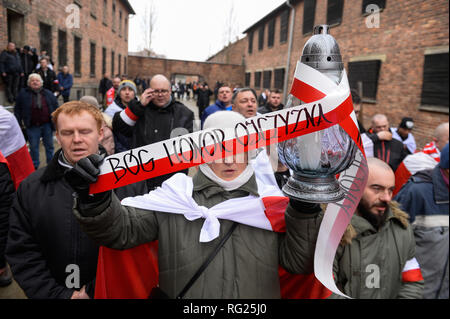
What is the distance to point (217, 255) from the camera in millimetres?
1551

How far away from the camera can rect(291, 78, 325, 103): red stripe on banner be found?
2.64ft

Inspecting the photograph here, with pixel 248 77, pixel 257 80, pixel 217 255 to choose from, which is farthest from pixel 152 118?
pixel 248 77

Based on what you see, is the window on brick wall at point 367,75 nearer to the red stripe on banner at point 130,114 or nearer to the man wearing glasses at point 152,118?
the man wearing glasses at point 152,118

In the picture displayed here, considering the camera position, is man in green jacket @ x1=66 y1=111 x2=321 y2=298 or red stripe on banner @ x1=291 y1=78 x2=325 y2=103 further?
man in green jacket @ x1=66 y1=111 x2=321 y2=298

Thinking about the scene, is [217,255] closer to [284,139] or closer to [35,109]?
[284,139]

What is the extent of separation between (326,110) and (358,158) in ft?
0.64

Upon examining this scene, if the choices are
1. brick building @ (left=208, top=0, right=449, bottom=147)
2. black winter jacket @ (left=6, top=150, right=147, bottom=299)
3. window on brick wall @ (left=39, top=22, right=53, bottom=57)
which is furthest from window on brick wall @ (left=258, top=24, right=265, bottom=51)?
black winter jacket @ (left=6, top=150, right=147, bottom=299)

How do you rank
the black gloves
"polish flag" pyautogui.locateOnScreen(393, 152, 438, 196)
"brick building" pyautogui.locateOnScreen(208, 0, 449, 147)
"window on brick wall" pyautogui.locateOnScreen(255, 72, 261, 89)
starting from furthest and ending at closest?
"window on brick wall" pyautogui.locateOnScreen(255, 72, 261, 89), "brick building" pyautogui.locateOnScreen(208, 0, 449, 147), "polish flag" pyautogui.locateOnScreen(393, 152, 438, 196), the black gloves

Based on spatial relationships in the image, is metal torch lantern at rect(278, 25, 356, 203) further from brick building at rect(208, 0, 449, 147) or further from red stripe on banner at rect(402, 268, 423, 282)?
brick building at rect(208, 0, 449, 147)

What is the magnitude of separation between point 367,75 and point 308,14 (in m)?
5.04

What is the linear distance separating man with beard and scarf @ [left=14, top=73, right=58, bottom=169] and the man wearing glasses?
2.65 meters

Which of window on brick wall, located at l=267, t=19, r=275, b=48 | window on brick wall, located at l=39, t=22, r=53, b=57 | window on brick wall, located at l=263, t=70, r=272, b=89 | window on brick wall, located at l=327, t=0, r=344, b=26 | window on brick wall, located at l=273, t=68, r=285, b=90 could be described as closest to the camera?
window on brick wall, located at l=39, t=22, r=53, b=57

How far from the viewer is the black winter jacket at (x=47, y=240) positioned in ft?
5.97

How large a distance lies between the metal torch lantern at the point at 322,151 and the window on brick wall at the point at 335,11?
11.8 meters
